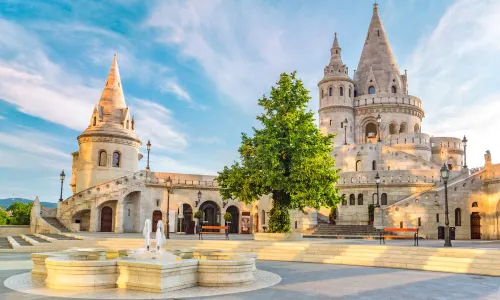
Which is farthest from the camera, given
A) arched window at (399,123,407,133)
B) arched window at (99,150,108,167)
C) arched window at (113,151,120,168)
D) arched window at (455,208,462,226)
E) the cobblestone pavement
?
arched window at (399,123,407,133)

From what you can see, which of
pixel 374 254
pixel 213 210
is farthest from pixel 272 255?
pixel 213 210

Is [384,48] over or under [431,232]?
over

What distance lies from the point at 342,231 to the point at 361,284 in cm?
2297

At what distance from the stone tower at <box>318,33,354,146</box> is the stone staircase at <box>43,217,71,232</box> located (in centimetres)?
3620

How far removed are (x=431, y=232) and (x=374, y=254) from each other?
16.7 m

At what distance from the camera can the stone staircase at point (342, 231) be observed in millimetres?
33375

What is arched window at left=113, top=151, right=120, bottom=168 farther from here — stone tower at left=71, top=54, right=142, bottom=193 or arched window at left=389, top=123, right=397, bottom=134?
arched window at left=389, top=123, right=397, bottom=134

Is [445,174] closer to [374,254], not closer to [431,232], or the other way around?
[374,254]

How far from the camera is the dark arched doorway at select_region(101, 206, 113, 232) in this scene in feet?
134

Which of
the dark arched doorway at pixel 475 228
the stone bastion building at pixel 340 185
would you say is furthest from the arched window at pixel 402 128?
the dark arched doorway at pixel 475 228

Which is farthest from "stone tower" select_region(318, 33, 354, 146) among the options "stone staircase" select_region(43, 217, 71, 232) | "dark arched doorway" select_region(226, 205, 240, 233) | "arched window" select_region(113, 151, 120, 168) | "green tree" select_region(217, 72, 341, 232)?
"stone staircase" select_region(43, 217, 71, 232)

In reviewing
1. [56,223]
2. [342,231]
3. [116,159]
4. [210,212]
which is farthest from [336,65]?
[56,223]

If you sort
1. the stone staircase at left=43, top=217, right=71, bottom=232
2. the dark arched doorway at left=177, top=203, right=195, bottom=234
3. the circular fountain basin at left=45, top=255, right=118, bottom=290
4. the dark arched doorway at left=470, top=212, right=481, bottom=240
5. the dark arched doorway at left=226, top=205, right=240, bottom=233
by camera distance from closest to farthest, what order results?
the circular fountain basin at left=45, top=255, right=118, bottom=290 < the dark arched doorway at left=470, top=212, right=481, bottom=240 < the stone staircase at left=43, top=217, right=71, bottom=232 < the dark arched doorway at left=177, top=203, right=195, bottom=234 < the dark arched doorway at left=226, top=205, right=240, bottom=233

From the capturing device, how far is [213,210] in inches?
1848
